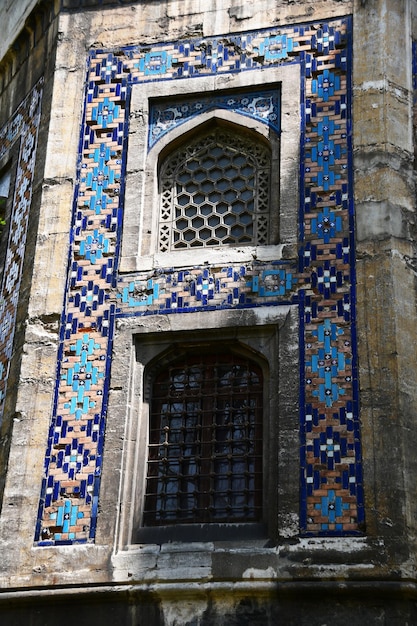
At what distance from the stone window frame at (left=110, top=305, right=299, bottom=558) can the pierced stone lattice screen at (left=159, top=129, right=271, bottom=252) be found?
105 centimetres

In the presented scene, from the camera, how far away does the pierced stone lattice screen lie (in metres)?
12.8

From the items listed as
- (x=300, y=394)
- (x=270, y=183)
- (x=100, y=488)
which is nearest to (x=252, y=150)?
(x=270, y=183)

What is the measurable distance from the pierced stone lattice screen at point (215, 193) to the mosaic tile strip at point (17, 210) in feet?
5.59

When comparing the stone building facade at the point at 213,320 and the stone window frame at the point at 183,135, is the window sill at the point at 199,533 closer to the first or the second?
the stone building facade at the point at 213,320

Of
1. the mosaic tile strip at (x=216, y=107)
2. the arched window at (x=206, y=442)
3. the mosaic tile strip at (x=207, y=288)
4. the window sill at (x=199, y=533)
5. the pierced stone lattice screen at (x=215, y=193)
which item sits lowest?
the window sill at (x=199, y=533)

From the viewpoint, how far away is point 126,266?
498 inches

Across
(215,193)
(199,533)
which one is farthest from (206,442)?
(215,193)

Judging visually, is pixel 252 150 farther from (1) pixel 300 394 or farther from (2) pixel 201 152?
(1) pixel 300 394

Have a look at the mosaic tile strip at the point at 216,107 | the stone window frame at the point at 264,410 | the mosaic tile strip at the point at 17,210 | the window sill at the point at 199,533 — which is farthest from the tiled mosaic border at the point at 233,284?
the mosaic tile strip at the point at 17,210

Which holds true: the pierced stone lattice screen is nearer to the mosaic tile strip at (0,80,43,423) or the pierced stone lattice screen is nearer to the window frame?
the window frame

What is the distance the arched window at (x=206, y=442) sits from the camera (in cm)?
1150

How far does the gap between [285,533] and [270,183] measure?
3878 millimetres

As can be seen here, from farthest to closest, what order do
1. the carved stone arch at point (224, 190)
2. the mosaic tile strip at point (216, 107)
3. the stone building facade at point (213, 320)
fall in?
the mosaic tile strip at point (216, 107) → the carved stone arch at point (224, 190) → the stone building facade at point (213, 320)

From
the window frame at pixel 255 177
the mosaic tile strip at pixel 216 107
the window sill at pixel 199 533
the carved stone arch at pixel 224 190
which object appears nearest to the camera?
the window sill at pixel 199 533
